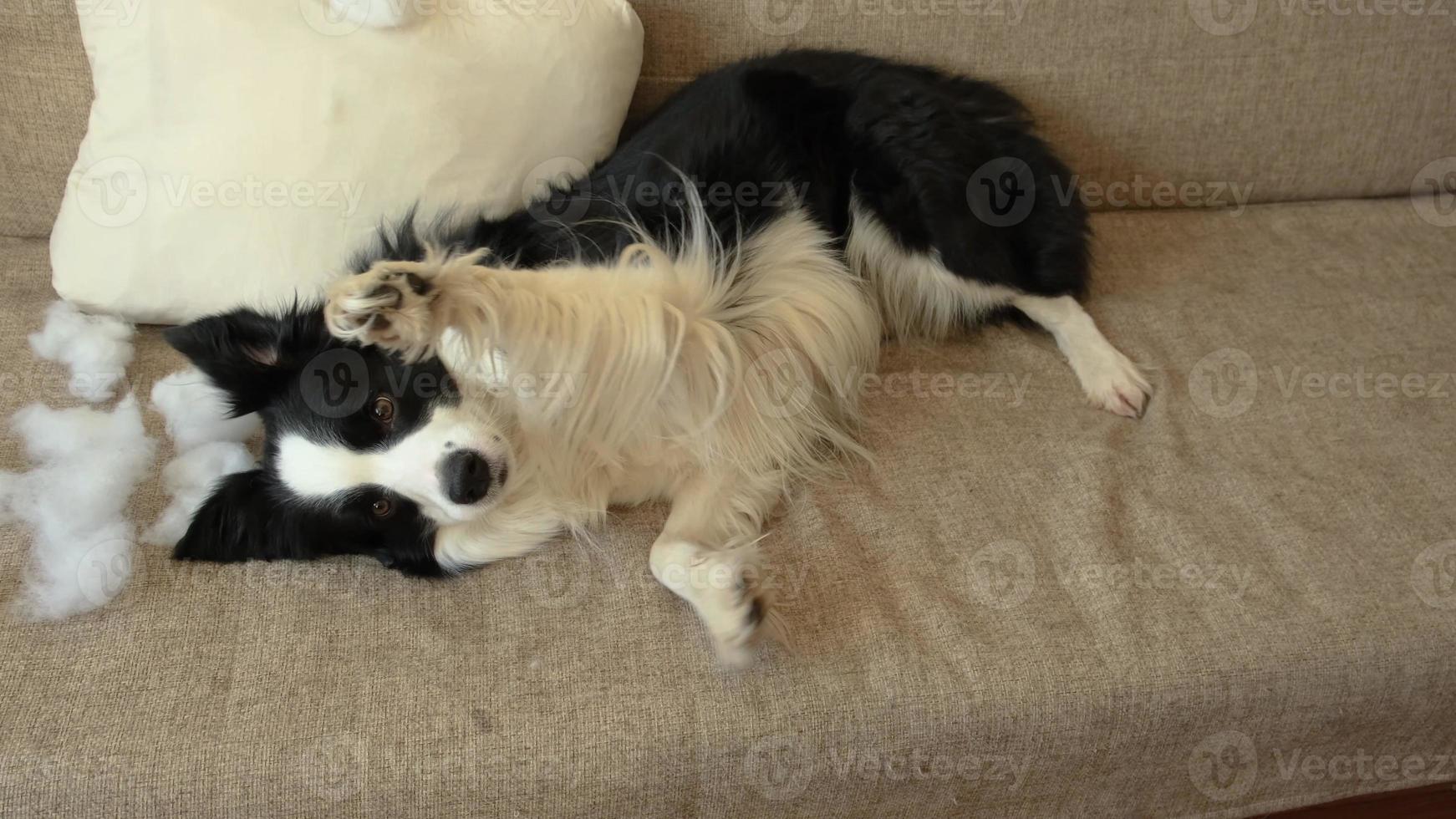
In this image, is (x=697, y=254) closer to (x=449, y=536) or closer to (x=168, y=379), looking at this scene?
(x=449, y=536)

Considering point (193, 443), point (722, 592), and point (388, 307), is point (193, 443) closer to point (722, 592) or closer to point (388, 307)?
point (388, 307)

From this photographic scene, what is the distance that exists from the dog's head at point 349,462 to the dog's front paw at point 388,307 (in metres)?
0.20

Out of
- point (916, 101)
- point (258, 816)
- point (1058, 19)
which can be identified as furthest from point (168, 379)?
point (1058, 19)

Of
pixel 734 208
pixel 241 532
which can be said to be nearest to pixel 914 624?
pixel 734 208

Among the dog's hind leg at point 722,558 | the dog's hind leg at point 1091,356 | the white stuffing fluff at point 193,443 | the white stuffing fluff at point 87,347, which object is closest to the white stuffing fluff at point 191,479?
the white stuffing fluff at point 193,443

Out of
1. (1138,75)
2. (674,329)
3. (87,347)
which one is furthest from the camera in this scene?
(1138,75)

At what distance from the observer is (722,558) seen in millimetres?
1347

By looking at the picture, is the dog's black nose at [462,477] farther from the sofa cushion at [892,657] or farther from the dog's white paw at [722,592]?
the dog's white paw at [722,592]

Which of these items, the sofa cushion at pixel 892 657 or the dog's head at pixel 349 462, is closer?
the sofa cushion at pixel 892 657

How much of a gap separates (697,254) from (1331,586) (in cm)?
110

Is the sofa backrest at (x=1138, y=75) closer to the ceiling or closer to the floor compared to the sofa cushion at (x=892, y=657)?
closer to the ceiling

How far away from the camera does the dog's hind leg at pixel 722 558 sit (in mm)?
1270

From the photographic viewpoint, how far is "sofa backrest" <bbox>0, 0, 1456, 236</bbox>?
1.85 metres

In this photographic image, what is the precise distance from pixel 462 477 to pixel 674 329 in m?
0.40
